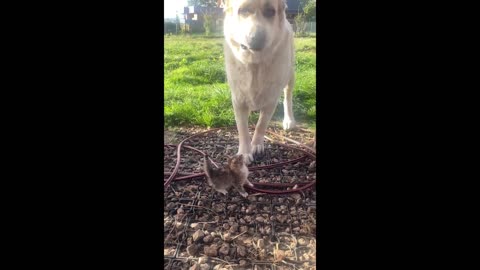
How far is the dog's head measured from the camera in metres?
2.10

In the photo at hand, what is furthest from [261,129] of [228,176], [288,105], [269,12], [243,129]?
[269,12]

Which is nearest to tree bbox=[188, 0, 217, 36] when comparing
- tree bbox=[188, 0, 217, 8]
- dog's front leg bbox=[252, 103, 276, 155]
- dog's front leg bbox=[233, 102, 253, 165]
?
tree bbox=[188, 0, 217, 8]

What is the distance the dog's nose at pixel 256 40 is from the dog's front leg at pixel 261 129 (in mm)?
423

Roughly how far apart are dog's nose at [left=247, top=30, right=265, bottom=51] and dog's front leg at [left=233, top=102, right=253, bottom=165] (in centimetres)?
41

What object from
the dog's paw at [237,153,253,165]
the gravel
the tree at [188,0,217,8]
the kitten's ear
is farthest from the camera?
the dog's paw at [237,153,253,165]

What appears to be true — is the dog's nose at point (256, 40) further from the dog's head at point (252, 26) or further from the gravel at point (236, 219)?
the gravel at point (236, 219)

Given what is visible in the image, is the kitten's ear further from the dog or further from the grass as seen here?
the grass

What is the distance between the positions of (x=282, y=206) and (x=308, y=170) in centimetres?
30

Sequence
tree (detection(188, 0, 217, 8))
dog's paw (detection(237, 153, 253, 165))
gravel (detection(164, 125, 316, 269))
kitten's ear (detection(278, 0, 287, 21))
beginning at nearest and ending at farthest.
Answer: gravel (detection(164, 125, 316, 269))
kitten's ear (detection(278, 0, 287, 21))
tree (detection(188, 0, 217, 8))
dog's paw (detection(237, 153, 253, 165))

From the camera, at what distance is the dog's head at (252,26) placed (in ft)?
6.89

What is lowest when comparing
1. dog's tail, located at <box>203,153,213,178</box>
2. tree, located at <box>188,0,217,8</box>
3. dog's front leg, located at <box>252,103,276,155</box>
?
dog's tail, located at <box>203,153,213,178</box>

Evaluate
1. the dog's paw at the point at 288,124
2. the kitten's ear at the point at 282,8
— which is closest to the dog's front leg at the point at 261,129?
the dog's paw at the point at 288,124

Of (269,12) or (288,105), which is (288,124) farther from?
(269,12)

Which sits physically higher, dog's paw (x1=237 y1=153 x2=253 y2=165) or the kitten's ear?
the kitten's ear
